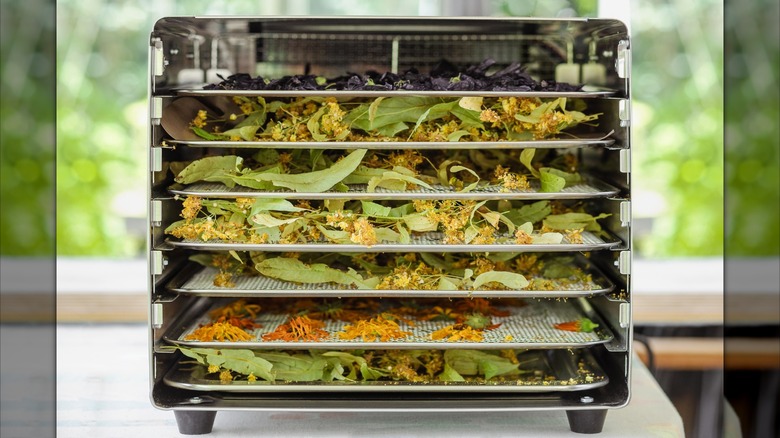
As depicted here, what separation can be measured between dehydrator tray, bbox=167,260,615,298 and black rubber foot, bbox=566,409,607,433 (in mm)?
198

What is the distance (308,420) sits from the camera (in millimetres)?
1402

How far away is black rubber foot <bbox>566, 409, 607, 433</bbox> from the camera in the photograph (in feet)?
4.34

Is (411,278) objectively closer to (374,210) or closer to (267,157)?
(374,210)

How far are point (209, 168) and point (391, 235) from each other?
34 cm

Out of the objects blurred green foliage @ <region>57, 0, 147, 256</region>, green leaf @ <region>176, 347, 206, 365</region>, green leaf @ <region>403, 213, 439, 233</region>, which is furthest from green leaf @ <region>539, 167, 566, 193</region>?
blurred green foliage @ <region>57, 0, 147, 256</region>

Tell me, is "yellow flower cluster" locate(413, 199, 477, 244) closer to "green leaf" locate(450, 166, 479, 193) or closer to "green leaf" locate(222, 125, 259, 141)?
"green leaf" locate(450, 166, 479, 193)
